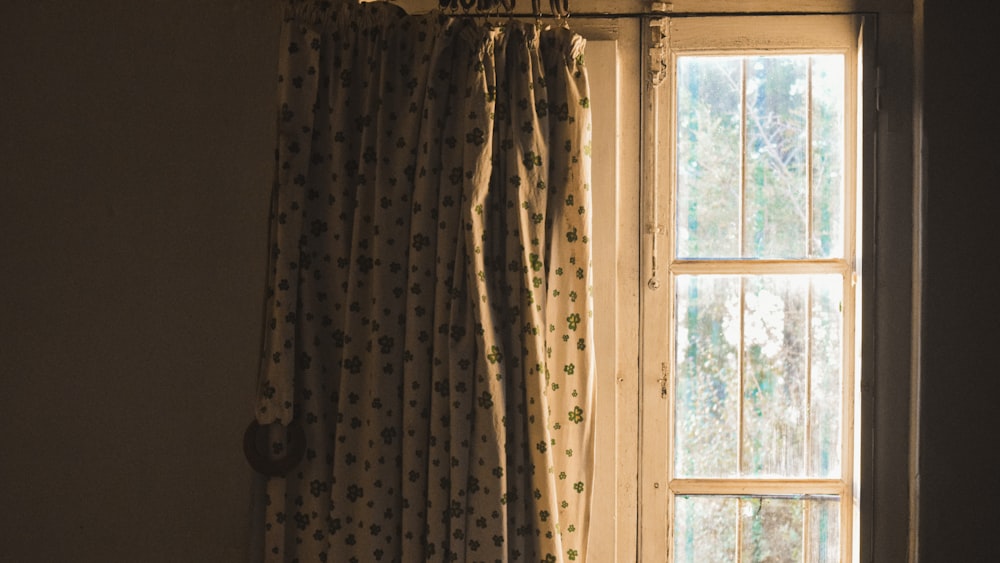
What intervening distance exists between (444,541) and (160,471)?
28.1 inches

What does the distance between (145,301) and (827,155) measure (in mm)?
1605

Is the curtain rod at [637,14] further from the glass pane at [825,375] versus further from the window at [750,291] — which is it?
the glass pane at [825,375]

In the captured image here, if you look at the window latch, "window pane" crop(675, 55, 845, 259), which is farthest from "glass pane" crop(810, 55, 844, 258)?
the window latch

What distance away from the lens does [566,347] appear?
1.73 meters

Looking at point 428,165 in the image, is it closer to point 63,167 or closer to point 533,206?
point 533,206

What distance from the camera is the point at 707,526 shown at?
6.25ft

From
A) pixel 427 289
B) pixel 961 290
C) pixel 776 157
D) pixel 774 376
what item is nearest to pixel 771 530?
pixel 774 376

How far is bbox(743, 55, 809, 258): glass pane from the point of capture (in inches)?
74.7

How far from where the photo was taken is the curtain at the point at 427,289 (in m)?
1.64

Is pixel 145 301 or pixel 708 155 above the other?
pixel 708 155

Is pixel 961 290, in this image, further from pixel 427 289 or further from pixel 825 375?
pixel 427 289

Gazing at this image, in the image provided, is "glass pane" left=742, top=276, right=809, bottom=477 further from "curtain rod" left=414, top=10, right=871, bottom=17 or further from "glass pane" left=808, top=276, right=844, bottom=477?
"curtain rod" left=414, top=10, right=871, bottom=17

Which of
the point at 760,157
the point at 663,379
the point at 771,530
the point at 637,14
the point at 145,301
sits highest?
the point at 637,14

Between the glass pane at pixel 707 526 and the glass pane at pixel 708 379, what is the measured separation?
67mm
